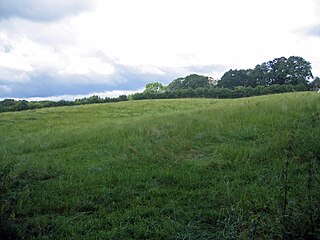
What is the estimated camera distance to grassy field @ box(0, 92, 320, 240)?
413cm

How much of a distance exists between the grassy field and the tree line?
144ft

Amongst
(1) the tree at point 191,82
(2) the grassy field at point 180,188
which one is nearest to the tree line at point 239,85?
(1) the tree at point 191,82

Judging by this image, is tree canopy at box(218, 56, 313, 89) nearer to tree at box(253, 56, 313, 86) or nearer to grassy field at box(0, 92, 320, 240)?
tree at box(253, 56, 313, 86)

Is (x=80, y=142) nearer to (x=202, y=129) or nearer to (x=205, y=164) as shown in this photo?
(x=202, y=129)

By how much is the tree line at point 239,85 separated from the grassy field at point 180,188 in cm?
4385

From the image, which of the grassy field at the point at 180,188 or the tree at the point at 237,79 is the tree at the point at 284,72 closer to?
the tree at the point at 237,79

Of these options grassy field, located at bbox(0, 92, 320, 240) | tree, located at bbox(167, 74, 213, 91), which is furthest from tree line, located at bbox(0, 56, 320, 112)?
grassy field, located at bbox(0, 92, 320, 240)

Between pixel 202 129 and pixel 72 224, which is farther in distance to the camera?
pixel 202 129

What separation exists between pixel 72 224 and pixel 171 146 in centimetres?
476

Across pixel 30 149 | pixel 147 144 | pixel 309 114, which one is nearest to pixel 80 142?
pixel 30 149

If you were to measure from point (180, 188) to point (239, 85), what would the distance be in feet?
277

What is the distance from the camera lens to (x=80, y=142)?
39.8 ft

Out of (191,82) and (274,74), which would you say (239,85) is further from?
(191,82)

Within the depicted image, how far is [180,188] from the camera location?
19.0ft
